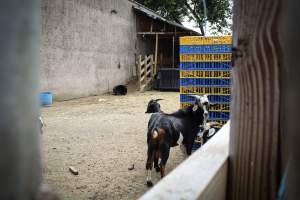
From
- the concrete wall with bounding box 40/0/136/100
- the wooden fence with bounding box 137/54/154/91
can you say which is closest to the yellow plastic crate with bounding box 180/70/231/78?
the concrete wall with bounding box 40/0/136/100

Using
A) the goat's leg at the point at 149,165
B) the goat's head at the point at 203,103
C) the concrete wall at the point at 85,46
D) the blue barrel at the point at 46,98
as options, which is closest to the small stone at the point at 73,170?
the goat's leg at the point at 149,165

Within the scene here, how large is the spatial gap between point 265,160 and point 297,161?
518 mm

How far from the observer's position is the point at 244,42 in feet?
3.00

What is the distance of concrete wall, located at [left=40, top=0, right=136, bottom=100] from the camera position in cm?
1491

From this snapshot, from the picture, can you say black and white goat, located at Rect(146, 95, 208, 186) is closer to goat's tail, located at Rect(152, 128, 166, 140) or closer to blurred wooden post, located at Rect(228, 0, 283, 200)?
goat's tail, located at Rect(152, 128, 166, 140)

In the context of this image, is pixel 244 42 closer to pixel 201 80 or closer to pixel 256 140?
pixel 256 140

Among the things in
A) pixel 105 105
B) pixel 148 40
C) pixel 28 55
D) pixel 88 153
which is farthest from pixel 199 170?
pixel 148 40

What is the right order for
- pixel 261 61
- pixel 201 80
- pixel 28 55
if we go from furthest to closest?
pixel 201 80 < pixel 261 61 < pixel 28 55

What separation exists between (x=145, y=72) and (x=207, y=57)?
15156 mm

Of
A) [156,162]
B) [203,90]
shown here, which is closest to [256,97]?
[156,162]

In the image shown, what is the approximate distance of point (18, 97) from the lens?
30 centimetres

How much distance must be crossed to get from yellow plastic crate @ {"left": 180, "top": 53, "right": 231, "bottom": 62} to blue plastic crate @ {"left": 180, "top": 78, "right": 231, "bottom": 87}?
361mm

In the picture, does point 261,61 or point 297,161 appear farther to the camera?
point 261,61

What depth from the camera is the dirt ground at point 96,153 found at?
4.95 metres
